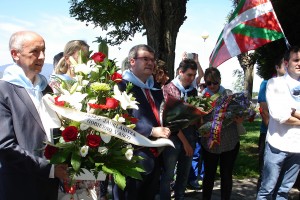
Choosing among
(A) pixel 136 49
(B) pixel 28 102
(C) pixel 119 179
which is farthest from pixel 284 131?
(B) pixel 28 102

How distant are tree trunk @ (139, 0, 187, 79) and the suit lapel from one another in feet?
14.5

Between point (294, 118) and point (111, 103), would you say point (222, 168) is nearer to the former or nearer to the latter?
point (294, 118)

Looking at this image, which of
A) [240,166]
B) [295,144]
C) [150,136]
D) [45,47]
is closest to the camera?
[45,47]

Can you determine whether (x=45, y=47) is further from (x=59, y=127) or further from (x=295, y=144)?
(x=295, y=144)

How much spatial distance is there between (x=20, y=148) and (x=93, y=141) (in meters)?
0.45

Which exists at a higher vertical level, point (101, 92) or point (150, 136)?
point (101, 92)

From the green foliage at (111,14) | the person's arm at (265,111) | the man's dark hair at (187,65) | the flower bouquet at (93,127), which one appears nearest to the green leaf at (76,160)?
the flower bouquet at (93,127)

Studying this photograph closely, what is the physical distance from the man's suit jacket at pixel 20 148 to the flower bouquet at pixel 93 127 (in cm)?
11

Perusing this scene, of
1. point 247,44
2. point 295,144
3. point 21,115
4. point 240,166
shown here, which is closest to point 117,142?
point 21,115

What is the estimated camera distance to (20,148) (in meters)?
2.34

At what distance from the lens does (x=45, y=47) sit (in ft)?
8.68

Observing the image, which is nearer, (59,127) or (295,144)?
(59,127)

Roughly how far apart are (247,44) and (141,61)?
8.16 feet

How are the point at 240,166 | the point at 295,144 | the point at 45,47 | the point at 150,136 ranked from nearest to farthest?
the point at 45,47 → the point at 150,136 → the point at 295,144 → the point at 240,166
